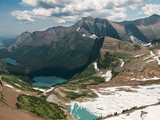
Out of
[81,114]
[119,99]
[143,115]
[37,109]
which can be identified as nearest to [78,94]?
[81,114]

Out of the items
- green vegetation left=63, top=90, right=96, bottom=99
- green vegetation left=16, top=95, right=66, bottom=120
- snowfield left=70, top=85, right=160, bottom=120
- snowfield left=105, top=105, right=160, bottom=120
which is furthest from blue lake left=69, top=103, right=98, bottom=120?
snowfield left=105, top=105, right=160, bottom=120

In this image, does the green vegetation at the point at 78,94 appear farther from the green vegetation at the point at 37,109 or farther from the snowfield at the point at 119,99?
the green vegetation at the point at 37,109

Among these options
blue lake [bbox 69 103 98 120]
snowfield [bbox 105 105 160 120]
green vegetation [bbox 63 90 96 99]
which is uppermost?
snowfield [bbox 105 105 160 120]

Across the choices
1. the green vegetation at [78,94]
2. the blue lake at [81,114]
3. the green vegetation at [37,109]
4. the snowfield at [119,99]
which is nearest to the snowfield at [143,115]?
the green vegetation at [37,109]

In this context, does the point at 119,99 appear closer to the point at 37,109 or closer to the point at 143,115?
the point at 143,115

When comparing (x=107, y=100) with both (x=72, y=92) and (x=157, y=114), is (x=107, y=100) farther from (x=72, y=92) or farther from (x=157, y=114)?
(x=157, y=114)

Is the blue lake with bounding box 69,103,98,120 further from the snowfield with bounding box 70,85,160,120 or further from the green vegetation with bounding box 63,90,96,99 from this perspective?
the green vegetation with bounding box 63,90,96,99
